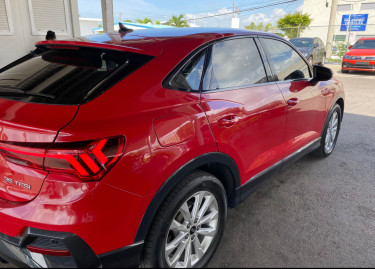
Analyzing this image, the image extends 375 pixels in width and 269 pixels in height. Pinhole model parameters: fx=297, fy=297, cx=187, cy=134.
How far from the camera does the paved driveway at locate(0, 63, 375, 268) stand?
222cm

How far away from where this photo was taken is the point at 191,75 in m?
1.98

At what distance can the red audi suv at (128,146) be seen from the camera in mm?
1422

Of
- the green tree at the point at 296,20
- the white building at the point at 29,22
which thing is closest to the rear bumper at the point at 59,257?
the white building at the point at 29,22

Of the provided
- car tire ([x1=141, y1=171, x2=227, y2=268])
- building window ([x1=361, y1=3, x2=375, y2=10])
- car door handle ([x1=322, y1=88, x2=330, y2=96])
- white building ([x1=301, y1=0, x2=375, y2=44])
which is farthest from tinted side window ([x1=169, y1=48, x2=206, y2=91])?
building window ([x1=361, y1=3, x2=375, y2=10])

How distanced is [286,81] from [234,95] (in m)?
0.91

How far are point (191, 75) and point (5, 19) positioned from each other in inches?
244

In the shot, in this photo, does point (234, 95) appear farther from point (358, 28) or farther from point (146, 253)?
point (358, 28)

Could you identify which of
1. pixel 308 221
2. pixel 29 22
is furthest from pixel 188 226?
pixel 29 22

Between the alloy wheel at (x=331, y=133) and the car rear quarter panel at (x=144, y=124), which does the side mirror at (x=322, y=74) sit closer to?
the alloy wheel at (x=331, y=133)

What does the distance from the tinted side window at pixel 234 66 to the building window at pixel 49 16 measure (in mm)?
6122

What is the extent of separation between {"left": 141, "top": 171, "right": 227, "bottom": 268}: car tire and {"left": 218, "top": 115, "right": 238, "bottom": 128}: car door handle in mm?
355

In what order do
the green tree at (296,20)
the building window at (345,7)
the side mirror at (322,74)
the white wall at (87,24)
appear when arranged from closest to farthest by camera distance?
the side mirror at (322,74)
the green tree at (296,20)
the building window at (345,7)
the white wall at (87,24)

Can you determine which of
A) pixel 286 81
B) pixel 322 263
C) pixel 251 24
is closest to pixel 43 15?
pixel 286 81

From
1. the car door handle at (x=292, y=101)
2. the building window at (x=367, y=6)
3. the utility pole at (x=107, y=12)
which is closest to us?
the car door handle at (x=292, y=101)
